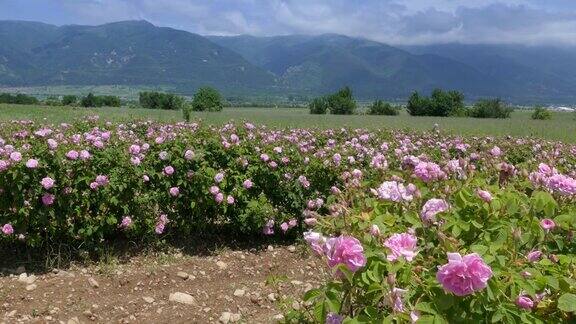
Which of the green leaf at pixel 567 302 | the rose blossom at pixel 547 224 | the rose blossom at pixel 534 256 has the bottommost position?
the green leaf at pixel 567 302

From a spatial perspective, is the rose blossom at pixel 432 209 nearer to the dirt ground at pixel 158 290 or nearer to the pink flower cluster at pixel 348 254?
the pink flower cluster at pixel 348 254

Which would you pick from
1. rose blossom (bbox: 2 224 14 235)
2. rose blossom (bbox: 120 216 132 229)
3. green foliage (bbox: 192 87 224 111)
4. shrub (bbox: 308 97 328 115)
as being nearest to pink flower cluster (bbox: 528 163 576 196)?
rose blossom (bbox: 120 216 132 229)

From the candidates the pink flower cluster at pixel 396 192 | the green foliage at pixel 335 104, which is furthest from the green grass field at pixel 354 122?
the green foliage at pixel 335 104

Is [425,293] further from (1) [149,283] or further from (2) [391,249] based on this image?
(1) [149,283]

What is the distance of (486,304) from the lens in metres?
1.53

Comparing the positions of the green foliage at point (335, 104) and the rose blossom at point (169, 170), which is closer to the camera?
the rose blossom at point (169, 170)

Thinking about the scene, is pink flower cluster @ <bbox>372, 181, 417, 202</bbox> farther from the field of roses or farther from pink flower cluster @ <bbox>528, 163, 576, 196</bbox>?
pink flower cluster @ <bbox>528, 163, 576, 196</bbox>

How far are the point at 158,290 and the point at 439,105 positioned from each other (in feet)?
220

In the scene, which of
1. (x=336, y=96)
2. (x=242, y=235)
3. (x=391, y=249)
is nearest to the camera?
(x=391, y=249)

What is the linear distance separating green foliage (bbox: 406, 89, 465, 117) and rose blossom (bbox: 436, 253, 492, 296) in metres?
67.7

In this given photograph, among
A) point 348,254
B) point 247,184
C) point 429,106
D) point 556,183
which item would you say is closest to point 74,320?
point 247,184

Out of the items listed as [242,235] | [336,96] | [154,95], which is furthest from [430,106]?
[242,235]

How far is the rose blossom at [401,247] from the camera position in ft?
5.46

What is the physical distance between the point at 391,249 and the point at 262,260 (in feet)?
12.8
